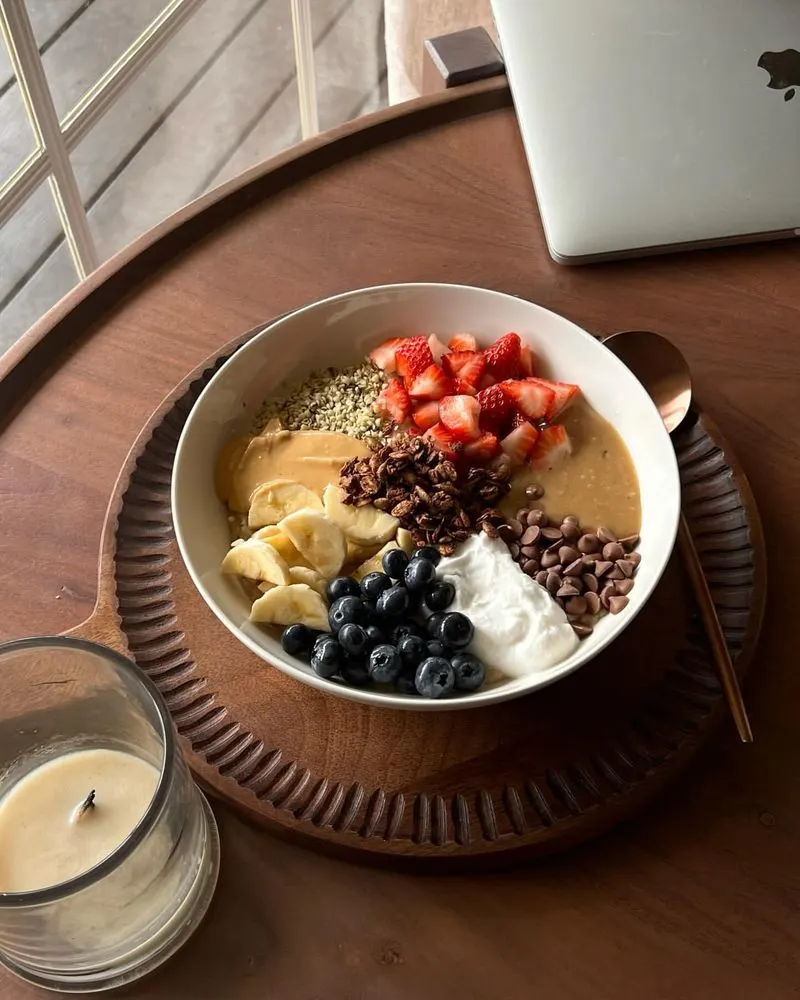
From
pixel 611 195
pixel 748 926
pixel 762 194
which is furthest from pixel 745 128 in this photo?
pixel 748 926

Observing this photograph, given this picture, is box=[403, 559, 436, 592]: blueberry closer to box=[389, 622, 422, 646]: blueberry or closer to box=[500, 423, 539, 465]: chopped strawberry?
box=[389, 622, 422, 646]: blueberry

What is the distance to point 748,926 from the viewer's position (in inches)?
27.5

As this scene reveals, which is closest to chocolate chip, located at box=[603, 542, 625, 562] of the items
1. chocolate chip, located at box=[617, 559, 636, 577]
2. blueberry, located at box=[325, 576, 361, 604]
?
chocolate chip, located at box=[617, 559, 636, 577]

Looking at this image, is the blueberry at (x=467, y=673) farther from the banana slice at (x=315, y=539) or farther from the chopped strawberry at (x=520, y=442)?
the chopped strawberry at (x=520, y=442)

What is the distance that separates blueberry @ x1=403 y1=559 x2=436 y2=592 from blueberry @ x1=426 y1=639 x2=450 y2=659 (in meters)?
0.06

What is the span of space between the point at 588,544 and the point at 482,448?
0.15m

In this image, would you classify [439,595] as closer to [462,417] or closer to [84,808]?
[462,417]

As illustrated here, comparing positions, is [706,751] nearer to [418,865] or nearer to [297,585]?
[418,865]

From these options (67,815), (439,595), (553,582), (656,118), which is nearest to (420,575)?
(439,595)

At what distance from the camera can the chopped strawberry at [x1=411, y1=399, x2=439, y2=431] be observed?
3.19 feet

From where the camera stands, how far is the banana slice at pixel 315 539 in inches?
33.2

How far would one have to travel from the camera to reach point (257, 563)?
0.83 m

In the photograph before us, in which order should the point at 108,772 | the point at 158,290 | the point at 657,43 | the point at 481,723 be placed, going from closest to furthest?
the point at 108,772 → the point at 481,723 → the point at 158,290 → the point at 657,43

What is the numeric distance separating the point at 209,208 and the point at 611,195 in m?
0.47
